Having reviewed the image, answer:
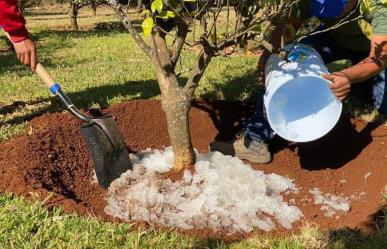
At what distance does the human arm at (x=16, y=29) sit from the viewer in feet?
9.48

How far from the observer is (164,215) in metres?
2.85

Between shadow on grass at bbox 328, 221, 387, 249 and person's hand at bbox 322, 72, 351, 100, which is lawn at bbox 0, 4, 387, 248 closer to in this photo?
shadow on grass at bbox 328, 221, 387, 249

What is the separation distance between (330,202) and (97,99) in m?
2.55

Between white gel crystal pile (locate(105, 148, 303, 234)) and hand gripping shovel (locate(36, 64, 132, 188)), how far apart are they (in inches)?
2.8

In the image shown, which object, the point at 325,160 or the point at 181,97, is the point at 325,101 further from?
the point at 181,97

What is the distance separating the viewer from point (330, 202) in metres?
3.28

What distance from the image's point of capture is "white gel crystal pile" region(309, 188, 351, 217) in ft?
10.4

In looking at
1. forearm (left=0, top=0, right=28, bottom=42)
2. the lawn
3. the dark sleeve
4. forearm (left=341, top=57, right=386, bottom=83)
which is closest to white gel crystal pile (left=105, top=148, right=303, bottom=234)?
the lawn

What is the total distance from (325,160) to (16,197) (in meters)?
2.27

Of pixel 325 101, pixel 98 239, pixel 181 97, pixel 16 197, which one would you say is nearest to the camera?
pixel 98 239

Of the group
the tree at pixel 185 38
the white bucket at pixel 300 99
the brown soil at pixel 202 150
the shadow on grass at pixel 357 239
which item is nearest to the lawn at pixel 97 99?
the shadow on grass at pixel 357 239

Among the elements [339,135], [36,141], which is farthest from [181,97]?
[339,135]

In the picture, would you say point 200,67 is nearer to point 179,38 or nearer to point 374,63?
point 179,38

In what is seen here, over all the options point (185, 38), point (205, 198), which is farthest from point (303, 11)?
point (205, 198)
